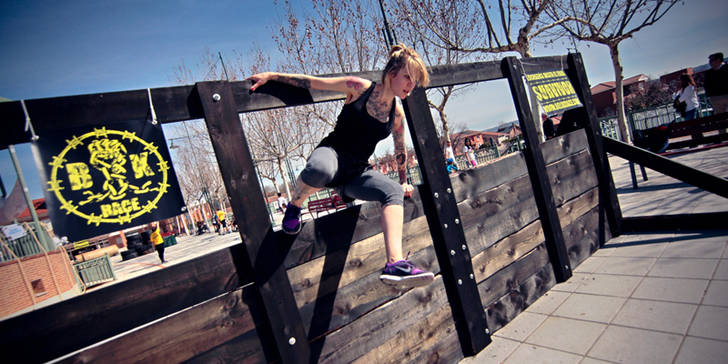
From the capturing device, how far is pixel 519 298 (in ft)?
9.95

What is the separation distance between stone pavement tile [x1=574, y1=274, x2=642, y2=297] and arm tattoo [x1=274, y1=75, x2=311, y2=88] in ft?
10.1

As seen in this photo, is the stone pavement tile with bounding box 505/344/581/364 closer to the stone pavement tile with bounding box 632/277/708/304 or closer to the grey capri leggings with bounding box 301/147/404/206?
the stone pavement tile with bounding box 632/277/708/304

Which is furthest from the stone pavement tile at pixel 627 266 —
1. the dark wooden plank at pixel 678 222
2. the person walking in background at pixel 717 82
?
the person walking in background at pixel 717 82

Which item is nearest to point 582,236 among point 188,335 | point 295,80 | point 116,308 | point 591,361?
point 591,361

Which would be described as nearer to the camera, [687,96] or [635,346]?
[635,346]

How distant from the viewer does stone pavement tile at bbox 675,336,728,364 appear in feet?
6.22

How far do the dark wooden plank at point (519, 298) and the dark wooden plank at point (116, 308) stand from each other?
7.08 ft

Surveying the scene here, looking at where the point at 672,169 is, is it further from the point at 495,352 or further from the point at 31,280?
the point at 31,280

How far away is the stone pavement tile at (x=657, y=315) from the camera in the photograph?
89.5 inches

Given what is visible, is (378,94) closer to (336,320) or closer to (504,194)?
(336,320)

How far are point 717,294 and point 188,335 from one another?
3.62 m

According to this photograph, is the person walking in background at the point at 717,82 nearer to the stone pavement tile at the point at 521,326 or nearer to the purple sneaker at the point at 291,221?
the stone pavement tile at the point at 521,326

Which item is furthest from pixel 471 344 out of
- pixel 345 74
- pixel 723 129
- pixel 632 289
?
pixel 723 129

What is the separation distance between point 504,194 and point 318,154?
1.97 m
